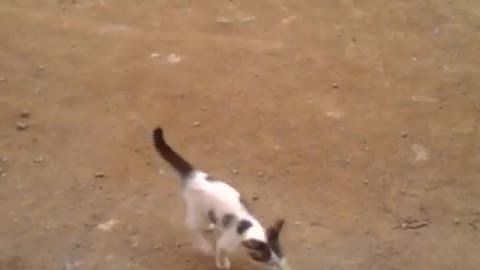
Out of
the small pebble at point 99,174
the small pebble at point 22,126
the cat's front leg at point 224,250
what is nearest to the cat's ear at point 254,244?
the cat's front leg at point 224,250

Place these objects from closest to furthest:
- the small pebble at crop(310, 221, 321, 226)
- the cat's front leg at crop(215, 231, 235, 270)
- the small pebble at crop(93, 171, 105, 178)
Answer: the cat's front leg at crop(215, 231, 235, 270) → the small pebble at crop(310, 221, 321, 226) → the small pebble at crop(93, 171, 105, 178)

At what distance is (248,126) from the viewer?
2441mm

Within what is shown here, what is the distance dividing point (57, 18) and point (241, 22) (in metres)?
0.76

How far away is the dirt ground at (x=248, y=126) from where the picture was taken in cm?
212

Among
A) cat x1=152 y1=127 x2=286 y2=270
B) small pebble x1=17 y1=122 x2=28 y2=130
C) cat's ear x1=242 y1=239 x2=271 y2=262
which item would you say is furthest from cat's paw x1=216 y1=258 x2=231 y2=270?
small pebble x1=17 y1=122 x2=28 y2=130

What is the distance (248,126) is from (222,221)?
60cm

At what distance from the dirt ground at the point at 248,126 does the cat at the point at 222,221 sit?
12 centimetres

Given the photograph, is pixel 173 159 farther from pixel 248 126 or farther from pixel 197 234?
pixel 248 126

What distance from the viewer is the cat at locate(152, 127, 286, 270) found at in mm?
1811

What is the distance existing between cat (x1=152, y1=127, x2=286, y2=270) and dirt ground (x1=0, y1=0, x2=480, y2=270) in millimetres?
116

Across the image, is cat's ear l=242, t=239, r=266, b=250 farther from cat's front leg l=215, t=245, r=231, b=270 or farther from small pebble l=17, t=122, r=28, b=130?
small pebble l=17, t=122, r=28, b=130

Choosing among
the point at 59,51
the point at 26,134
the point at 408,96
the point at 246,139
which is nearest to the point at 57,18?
the point at 59,51

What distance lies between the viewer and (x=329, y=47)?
2748 mm

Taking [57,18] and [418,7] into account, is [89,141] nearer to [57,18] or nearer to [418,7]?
[57,18]
